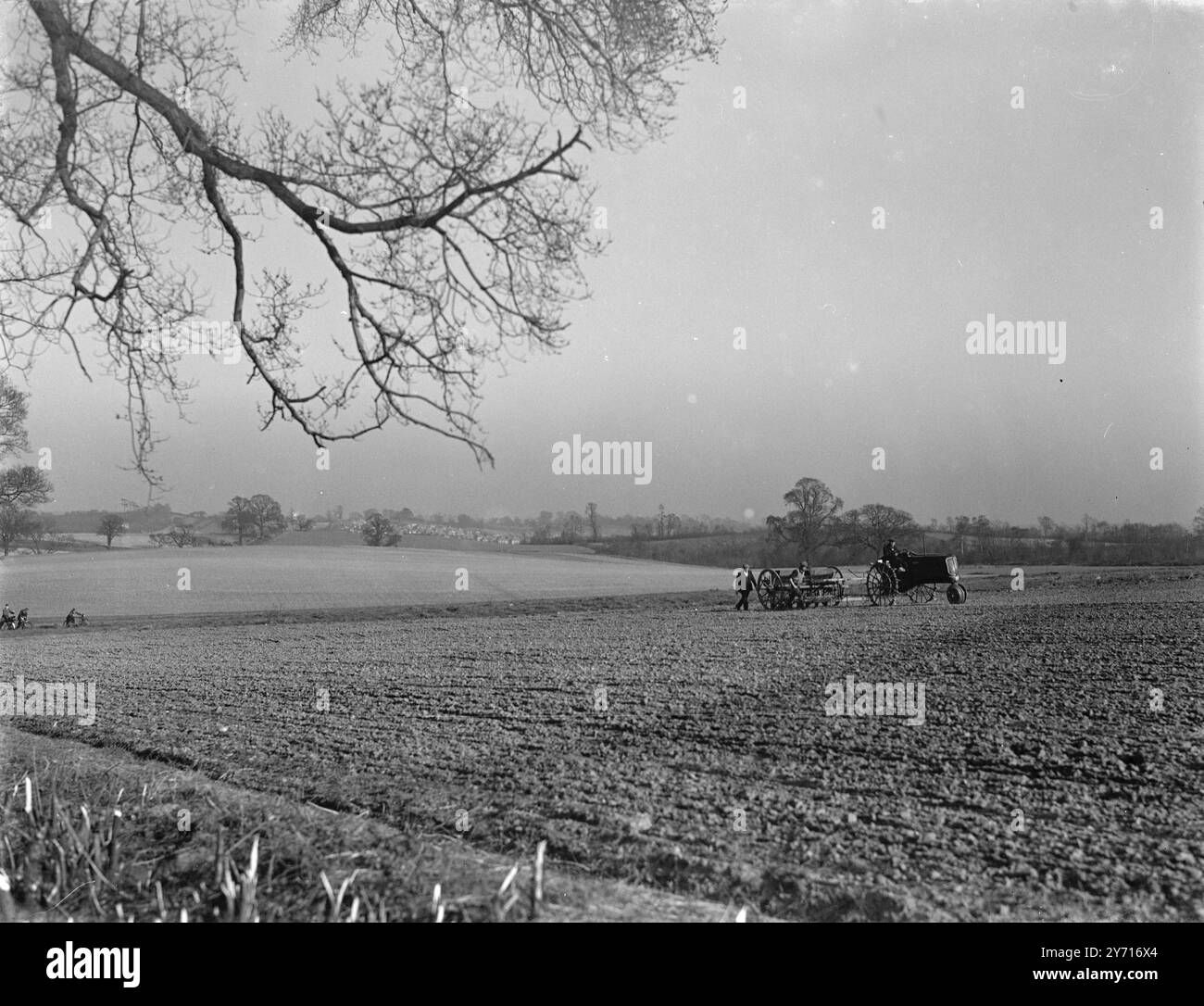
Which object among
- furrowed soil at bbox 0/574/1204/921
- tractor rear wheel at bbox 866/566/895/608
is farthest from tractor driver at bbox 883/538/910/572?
furrowed soil at bbox 0/574/1204/921

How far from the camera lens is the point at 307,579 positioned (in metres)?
30.3

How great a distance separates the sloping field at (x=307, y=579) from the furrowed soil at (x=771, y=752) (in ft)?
43.6

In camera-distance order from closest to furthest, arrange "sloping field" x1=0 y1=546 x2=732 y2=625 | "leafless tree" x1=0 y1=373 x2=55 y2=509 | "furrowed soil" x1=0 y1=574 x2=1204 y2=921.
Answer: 1. "furrowed soil" x1=0 y1=574 x2=1204 y2=921
2. "leafless tree" x1=0 y1=373 x2=55 y2=509
3. "sloping field" x1=0 y1=546 x2=732 y2=625

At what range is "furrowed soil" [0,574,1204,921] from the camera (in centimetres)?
342

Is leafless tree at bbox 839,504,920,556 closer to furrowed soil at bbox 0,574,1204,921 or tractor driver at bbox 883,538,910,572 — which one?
tractor driver at bbox 883,538,910,572

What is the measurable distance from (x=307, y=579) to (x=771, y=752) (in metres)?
27.1

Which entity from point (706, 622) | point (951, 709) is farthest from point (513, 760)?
point (706, 622)

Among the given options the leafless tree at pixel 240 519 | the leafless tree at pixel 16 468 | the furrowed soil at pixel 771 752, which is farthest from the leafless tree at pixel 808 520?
the leafless tree at pixel 240 519

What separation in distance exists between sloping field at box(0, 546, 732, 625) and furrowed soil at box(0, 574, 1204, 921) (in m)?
13.3

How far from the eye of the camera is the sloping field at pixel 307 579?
2464 cm

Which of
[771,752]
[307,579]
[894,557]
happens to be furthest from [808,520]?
[307,579]

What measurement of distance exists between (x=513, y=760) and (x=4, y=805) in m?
2.50

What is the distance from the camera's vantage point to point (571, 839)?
3734 millimetres
